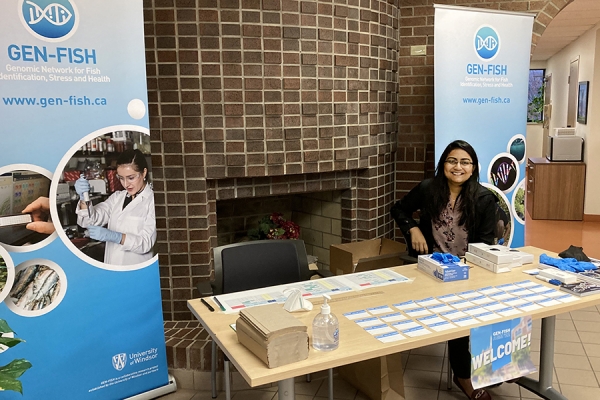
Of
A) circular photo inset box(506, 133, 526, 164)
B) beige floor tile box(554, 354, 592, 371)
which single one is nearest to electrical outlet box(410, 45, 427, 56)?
circular photo inset box(506, 133, 526, 164)

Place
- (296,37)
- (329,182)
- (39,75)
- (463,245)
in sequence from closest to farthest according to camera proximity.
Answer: (39,75) < (463,245) < (296,37) < (329,182)

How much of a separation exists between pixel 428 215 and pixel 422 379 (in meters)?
0.93

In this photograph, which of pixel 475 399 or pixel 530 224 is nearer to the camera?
pixel 475 399

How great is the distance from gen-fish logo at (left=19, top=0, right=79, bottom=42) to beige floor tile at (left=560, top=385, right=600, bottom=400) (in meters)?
3.01

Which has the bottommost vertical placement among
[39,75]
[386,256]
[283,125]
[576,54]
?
[386,256]

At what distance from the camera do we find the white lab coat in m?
2.39

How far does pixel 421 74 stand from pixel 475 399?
2389 millimetres

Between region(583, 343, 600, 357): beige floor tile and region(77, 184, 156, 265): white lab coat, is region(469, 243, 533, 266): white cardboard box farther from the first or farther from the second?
region(77, 184, 156, 265): white lab coat

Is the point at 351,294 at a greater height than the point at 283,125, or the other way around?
the point at 283,125

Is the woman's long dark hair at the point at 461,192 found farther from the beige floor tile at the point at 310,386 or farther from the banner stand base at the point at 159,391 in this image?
the banner stand base at the point at 159,391

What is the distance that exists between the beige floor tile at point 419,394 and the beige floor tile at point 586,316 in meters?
1.58

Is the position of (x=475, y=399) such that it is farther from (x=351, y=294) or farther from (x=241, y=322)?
(x=241, y=322)

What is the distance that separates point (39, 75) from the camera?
84.6 inches

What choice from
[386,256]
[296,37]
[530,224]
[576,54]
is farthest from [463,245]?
[576,54]
